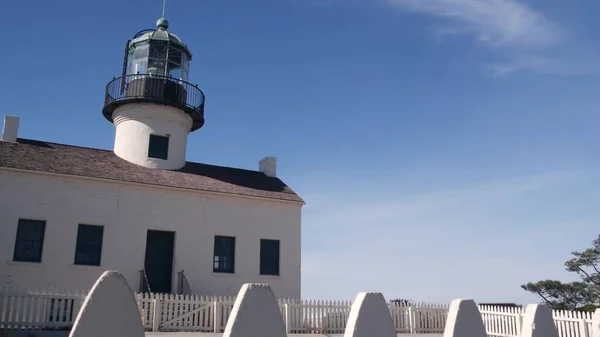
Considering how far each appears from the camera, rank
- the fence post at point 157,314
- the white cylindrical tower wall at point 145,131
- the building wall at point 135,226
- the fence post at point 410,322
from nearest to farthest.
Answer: the fence post at point 157,314 → the building wall at point 135,226 → the fence post at point 410,322 → the white cylindrical tower wall at point 145,131

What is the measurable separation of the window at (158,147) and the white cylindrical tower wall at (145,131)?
0.11 m

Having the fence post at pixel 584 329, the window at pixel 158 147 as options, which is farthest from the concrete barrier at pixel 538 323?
the window at pixel 158 147

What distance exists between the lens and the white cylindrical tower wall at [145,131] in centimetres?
2158

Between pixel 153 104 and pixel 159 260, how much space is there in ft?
20.7

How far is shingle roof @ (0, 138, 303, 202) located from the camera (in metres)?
18.5

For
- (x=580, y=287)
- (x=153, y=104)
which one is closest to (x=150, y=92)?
(x=153, y=104)

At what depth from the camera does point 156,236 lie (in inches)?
779

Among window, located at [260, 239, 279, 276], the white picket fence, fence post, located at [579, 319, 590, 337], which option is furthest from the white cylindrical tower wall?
fence post, located at [579, 319, 590, 337]

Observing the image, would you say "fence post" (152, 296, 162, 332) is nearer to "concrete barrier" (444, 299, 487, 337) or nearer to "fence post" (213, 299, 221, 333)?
"fence post" (213, 299, 221, 333)

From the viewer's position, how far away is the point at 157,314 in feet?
50.0

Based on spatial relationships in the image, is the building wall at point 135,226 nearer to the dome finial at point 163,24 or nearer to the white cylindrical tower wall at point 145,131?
the white cylindrical tower wall at point 145,131

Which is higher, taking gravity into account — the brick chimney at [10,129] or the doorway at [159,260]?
the brick chimney at [10,129]

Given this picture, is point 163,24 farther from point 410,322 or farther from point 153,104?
point 410,322

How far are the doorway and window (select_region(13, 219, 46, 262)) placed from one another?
11.4 ft
